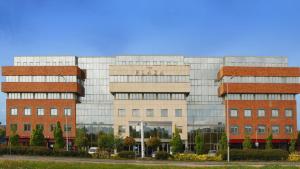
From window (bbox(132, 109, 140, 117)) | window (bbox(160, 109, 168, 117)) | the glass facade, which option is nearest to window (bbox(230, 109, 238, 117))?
the glass facade

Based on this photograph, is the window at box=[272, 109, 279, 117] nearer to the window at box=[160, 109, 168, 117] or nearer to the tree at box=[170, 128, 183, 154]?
the window at box=[160, 109, 168, 117]

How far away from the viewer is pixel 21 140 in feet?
363

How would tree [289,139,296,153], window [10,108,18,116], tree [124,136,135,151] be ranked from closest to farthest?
tree [124,136,135,151] < tree [289,139,296,153] < window [10,108,18,116]

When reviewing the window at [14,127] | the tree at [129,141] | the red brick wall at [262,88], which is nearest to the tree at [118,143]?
the tree at [129,141]

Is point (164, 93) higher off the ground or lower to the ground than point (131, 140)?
higher

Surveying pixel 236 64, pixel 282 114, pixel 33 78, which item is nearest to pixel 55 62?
pixel 33 78

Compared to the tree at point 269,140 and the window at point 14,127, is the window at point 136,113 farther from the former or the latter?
the tree at point 269,140

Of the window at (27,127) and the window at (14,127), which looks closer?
the window at (14,127)

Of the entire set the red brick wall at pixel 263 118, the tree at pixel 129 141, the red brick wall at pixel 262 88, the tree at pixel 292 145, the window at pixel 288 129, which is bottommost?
the tree at pixel 292 145

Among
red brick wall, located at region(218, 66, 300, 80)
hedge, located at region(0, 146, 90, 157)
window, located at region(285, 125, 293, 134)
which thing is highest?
red brick wall, located at region(218, 66, 300, 80)

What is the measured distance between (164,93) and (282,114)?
84.5 feet

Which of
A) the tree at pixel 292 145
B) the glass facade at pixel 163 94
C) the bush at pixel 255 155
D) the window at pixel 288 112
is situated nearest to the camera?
the bush at pixel 255 155

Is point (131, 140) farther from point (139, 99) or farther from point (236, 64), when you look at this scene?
point (236, 64)

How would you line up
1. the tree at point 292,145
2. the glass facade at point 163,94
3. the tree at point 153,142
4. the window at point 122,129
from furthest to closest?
the glass facade at point 163,94
the window at point 122,129
the tree at point 292,145
the tree at point 153,142
